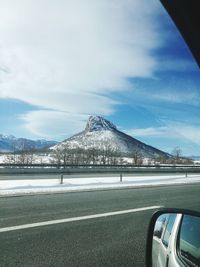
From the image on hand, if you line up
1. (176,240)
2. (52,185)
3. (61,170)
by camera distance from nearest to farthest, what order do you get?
(176,240), (52,185), (61,170)

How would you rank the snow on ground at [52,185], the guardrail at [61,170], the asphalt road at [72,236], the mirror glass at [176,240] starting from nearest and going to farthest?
the mirror glass at [176,240] → the asphalt road at [72,236] → the snow on ground at [52,185] → the guardrail at [61,170]

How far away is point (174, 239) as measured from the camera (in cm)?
277

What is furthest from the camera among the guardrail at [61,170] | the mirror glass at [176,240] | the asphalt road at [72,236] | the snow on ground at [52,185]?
the guardrail at [61,170]

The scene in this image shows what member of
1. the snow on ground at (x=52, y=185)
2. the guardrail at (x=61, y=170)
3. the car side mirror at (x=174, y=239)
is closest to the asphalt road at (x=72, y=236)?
the car side mirror at (x=174, y=239)

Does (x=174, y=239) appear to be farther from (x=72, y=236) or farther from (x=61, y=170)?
(x=61, y=170)

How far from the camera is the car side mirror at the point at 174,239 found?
8.22 ft

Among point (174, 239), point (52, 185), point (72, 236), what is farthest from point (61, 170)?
point (174, 239)

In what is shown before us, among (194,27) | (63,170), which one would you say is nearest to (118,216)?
(194,27)

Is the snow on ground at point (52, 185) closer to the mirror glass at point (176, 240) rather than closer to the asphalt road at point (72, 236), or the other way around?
the asphalt road at point (72, 236)

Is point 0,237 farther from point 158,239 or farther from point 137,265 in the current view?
point 158,239

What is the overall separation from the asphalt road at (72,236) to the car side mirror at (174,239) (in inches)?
132

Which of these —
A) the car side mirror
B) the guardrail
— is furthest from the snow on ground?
the car side mirror

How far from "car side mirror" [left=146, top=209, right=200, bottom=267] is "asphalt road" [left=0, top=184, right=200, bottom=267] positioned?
132 inches

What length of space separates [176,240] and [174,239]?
0.02m
